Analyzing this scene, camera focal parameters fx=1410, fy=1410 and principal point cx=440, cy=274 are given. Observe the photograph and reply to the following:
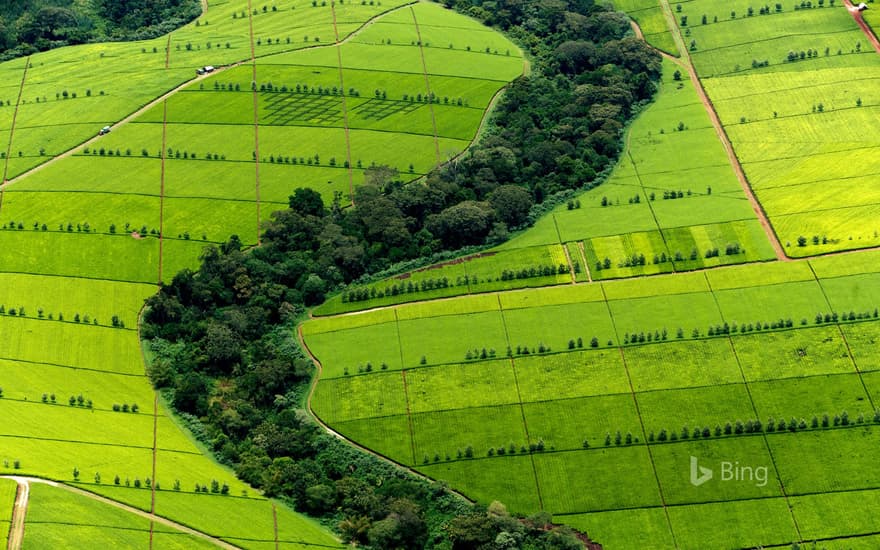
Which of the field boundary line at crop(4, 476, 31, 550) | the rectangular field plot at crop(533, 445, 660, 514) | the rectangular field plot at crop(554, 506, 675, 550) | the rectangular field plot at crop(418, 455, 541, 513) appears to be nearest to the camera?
the field boundary line at crop(4, 476, 31, 550)

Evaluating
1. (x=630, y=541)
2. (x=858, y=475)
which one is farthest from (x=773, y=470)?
(x=630, y=541)

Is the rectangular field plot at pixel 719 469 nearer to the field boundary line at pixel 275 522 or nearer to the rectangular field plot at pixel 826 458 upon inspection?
the rectangular field plot at pixel 826 458

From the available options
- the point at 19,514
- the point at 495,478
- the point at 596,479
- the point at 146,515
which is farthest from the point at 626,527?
the point at 19,514

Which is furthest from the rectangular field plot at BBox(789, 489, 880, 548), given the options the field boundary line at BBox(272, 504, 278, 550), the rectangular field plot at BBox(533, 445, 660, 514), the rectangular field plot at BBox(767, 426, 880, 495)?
the field boundary line at BBox(272, 504, 278, 550)

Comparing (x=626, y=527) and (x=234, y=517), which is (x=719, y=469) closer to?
(x=626, y=527)

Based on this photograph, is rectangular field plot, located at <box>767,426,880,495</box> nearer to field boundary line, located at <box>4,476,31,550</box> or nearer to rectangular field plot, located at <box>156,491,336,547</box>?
rectangular field plot, located at <box>156,491,336,547</box>
